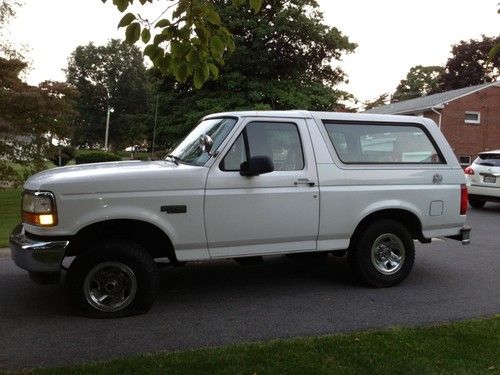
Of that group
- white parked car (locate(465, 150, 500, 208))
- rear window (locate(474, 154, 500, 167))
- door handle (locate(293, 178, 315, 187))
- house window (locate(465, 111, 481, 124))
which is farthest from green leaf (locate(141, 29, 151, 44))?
house window (locate(465, 111, 481, 124))

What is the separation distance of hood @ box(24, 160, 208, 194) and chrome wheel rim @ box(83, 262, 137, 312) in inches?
28.0

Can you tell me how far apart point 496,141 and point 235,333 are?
112ft

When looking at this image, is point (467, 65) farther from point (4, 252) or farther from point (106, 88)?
point (4, 252)

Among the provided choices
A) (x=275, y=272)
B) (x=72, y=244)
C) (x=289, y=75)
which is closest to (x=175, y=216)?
A: (x=72, y=244)

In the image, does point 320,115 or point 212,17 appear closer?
point 212,17

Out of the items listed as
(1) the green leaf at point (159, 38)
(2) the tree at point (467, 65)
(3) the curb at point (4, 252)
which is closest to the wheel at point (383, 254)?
(1) the green leaf at point (159, 38)

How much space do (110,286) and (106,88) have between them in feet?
252

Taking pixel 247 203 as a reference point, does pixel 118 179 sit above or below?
above

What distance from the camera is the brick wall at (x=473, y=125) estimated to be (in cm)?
3331

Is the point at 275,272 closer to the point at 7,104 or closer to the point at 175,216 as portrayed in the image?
the point at 175,216

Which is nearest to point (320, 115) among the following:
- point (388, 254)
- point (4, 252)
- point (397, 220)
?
point (397, 220)

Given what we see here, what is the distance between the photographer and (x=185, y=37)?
3.55 meters

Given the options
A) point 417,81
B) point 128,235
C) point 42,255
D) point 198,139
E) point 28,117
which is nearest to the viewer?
point 42,255

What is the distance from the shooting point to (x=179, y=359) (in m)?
3.85
